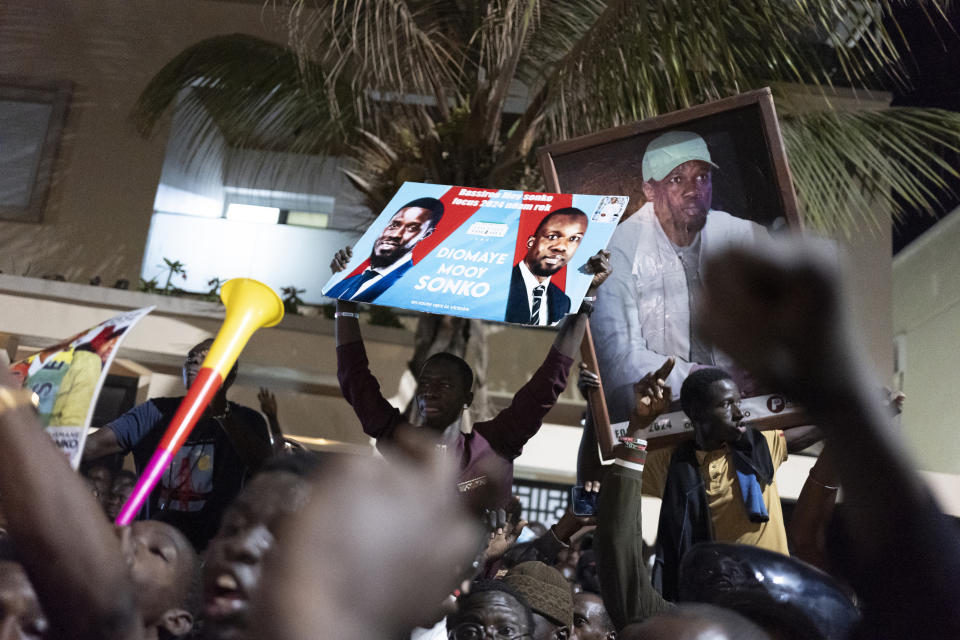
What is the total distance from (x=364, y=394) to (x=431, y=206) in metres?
0.75

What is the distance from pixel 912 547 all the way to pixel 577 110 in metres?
5.37

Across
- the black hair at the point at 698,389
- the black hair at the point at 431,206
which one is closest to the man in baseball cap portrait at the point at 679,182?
the black hair at the point at 698,389

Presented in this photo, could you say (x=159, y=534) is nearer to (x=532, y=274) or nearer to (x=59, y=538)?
(x=59, y=538)

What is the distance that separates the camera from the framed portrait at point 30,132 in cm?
1069

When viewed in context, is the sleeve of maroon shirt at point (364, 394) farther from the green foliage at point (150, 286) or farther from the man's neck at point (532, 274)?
the green foliage at point (150, 286)

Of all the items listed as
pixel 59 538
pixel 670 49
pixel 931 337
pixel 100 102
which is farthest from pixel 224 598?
pixel 931 337

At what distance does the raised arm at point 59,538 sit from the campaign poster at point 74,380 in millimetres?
752

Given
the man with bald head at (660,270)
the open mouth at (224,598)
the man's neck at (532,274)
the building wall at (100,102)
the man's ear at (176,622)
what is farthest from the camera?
the building wall at (100,102)

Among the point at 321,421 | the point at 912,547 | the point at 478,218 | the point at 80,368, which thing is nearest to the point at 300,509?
the point at 912,547

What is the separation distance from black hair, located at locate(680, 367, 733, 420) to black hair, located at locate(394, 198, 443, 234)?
3.54 ft

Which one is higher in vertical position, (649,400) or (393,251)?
(393,251)

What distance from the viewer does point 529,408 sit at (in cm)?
354

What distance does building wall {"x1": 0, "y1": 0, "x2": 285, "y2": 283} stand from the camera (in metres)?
10.5

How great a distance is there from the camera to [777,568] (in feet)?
Answer: 5.78
